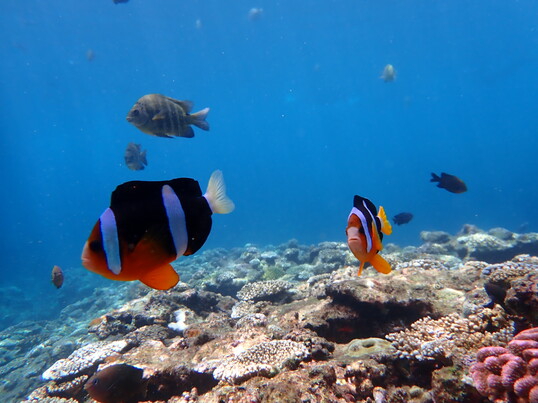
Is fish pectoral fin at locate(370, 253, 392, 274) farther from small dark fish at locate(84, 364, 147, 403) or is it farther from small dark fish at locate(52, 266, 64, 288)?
small dark fish at locate(52, 266, 64, 288)

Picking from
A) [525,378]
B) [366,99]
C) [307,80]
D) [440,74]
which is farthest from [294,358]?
[366,99]

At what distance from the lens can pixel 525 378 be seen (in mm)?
2225

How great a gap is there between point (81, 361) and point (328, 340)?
14.1ft

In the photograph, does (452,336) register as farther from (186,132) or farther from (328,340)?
(186,132)

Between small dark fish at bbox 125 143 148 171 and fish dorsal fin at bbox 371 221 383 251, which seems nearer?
fish dorsal fin at bbox 371 221 383 251

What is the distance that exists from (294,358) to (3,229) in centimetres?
15572

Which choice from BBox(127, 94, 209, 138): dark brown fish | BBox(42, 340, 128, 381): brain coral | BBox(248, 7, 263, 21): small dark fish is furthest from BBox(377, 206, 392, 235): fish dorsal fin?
BBox(248, 7, 263, 21): small dark fish

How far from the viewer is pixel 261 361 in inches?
137

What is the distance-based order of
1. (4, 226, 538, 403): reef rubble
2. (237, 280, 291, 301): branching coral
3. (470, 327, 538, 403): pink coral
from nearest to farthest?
(470, 327, 538, 403): pink coral → (4, 226, 538, 403): reef rubble → (237, 280, 291, 301): branching coral

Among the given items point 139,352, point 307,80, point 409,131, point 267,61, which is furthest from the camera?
point 409,131

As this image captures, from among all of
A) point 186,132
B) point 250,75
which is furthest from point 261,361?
point 250,75

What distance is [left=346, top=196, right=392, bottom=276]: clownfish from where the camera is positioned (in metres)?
1.88

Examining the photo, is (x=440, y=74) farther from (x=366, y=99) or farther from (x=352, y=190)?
(x=352, y=190)

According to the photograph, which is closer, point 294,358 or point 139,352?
point 294,358
